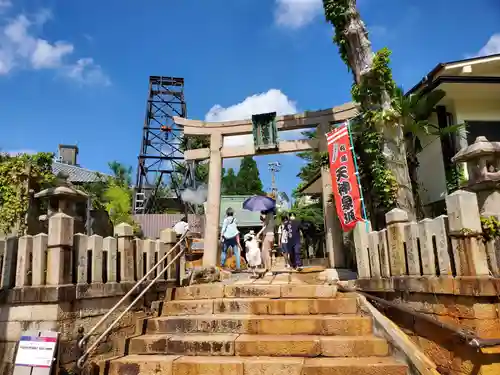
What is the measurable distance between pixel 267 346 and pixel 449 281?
8.89 feet

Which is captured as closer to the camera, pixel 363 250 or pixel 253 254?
pixel 363 250

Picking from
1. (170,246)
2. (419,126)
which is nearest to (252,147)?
(419,126)

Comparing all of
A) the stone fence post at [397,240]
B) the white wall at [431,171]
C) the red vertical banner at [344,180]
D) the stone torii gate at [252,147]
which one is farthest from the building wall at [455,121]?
the stone fence post at [397,240]

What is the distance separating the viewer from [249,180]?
50750mm

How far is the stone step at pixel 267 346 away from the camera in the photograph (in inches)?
218

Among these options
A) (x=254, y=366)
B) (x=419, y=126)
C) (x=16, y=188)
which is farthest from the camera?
(x=16, y=188)

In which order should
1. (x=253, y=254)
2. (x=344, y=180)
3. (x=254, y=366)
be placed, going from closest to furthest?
(x=254, y=366)
(x=344, y=180)
(x=253, y=254)

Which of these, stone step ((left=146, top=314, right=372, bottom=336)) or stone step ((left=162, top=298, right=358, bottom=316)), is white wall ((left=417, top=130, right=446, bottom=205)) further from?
stone step ((left=146, top=314, right=372, bottom=336))

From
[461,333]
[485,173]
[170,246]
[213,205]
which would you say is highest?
[213,205]

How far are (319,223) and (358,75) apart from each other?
1372 cm

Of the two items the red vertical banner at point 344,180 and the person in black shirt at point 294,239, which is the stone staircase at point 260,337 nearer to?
the red vertical banner at point 344,180

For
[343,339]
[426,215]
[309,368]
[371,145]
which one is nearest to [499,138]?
[426,215]

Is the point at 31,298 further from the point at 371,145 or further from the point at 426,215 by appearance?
the point at 426,215

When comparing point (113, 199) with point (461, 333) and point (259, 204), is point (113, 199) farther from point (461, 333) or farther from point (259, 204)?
point (461, 333)
